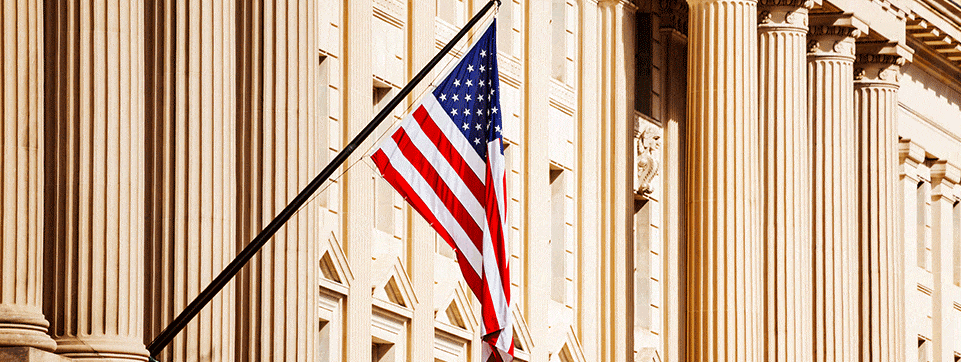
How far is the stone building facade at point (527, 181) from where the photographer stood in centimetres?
1983

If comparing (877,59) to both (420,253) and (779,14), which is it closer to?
(779,14)

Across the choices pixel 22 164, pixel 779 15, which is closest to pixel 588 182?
pixel 779 15

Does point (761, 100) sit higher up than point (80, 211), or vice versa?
point (761, 100)

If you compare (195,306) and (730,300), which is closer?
(195,306)

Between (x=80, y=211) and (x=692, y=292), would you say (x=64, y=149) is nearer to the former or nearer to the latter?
(x=80, y=211)

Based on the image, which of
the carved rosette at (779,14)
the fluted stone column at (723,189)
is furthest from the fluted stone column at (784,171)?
the fluted stone column at (723,189)

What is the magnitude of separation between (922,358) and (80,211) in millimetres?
34444

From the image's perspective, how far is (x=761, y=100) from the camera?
131 feet

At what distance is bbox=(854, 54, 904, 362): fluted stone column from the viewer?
145 ft

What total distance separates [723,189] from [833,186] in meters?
4.99

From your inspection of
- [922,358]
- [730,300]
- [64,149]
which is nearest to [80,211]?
[64,149]

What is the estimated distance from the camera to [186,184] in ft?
70.2

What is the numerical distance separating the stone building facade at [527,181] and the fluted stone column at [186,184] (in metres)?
0.03

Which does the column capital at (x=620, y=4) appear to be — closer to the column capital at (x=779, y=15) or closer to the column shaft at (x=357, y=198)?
the column capital at (x=779, y=15)
